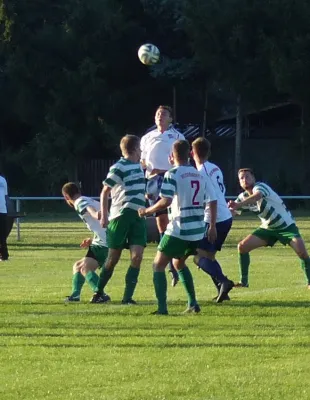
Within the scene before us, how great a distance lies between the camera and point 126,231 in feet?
38.1

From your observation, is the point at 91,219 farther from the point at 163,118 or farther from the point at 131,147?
the point at 163,118

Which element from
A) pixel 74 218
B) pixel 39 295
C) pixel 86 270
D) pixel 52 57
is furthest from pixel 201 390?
pixel 52 57

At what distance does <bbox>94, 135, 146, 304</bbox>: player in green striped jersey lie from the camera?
11.5m

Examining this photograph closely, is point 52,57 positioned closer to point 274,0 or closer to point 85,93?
point 85,93

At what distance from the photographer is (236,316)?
10492mm

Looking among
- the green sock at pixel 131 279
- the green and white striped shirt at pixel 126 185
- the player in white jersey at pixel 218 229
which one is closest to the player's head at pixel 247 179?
the player in white jersey at pixel 218 229

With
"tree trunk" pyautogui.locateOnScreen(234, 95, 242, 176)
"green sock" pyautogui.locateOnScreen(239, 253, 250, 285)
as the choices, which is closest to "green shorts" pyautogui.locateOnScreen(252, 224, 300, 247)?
"green sock" pyautogui.locateOnScreen(239, 253, 250, 285)

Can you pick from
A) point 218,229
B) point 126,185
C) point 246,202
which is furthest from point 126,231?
point 246,202

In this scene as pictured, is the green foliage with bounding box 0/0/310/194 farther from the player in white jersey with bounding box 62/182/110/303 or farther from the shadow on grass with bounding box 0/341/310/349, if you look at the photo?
the shadow on grass with bounding box 0/341/310/349

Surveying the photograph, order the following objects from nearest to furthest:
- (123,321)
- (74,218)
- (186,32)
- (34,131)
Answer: (123,321), (74,218), (186,32), (34,131)

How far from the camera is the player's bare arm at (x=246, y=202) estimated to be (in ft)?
41.8

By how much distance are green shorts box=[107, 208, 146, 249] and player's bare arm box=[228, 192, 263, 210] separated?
4.92 ft

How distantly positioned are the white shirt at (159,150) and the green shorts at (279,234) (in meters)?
1.43

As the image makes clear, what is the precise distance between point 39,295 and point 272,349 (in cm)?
501
